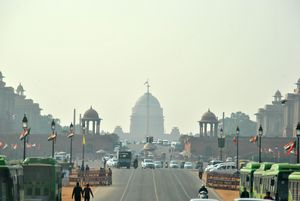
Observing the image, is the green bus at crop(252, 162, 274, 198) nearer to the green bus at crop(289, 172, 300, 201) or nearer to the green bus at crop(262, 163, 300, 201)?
the green bus at crop(262, 163, 300, 201)

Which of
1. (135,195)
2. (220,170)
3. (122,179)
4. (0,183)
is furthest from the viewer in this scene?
(220,170)

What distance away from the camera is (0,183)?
38.6 metres

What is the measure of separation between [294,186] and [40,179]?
501 inches

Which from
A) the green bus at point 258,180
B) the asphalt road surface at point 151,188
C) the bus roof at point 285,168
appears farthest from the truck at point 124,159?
the bus roof at point 285,168

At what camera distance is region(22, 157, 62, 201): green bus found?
50812 millimetres

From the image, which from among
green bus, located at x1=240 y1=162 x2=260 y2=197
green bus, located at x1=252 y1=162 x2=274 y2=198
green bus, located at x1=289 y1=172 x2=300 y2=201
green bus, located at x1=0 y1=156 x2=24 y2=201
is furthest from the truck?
A: green bus, located at x1=0 y1=156 x2=24 y2=201

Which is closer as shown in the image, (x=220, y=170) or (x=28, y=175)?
(x=28, y=175)

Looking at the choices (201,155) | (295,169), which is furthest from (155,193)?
(201,155)

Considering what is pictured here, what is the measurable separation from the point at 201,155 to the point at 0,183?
162 meters

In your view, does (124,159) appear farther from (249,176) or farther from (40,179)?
(40,179)

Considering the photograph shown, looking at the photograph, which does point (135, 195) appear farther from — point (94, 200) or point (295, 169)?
point (295, 169)

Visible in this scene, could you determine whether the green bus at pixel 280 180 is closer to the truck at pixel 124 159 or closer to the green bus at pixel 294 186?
the green bus at pixel 294 186

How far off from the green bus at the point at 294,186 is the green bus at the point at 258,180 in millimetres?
6318

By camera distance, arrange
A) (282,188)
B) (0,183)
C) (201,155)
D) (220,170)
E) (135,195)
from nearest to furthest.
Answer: (0,183) → (282,188) → (135,195) → (220,170) → (201,155)
